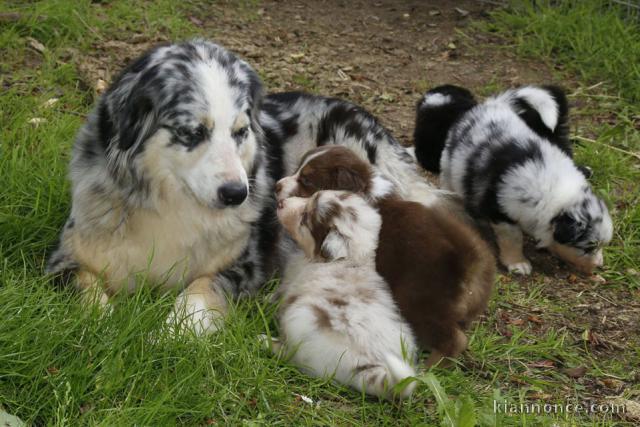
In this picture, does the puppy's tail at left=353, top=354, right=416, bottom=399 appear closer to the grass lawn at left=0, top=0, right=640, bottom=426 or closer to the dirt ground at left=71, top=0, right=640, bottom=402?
the grass lawn at left=0, top=0, right=640, bottom=426

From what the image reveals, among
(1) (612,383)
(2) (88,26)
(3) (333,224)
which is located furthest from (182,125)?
(2) (88,26)

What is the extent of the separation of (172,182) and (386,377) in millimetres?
1394

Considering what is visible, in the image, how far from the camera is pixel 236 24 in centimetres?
779

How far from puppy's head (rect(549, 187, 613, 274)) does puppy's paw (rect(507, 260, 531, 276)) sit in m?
0.24

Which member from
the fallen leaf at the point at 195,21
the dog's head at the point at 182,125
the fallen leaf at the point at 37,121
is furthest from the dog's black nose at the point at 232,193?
the fallen leaf at the point at 195,21

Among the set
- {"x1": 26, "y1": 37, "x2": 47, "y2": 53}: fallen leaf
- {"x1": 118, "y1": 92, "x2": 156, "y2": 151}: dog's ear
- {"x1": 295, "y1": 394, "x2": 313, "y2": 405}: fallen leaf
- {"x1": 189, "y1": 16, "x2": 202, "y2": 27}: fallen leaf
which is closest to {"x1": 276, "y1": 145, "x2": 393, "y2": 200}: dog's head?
{"x1": 118, "y1": 92, "x2": 156, "y2": 151}: dog's ear

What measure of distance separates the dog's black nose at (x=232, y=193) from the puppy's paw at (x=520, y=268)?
6.75 ft

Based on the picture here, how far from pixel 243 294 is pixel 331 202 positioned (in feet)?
2.45

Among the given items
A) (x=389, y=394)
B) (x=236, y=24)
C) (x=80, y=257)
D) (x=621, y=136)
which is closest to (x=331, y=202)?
(x=389, y=394)

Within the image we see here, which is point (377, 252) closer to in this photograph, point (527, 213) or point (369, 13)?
point (527, 213)

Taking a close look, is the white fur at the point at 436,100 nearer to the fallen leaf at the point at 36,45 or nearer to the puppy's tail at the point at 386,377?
the puppy's tail at the point at 386,377

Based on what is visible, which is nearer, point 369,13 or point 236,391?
point 236,391

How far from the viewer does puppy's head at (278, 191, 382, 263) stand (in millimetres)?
3824

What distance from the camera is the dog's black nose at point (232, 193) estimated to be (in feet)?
12.0
